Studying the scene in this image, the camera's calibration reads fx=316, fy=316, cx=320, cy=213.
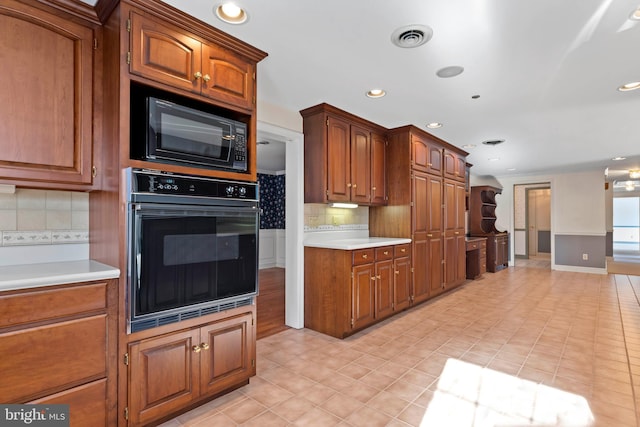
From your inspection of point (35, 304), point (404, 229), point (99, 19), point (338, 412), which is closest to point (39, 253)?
point (35, 304)

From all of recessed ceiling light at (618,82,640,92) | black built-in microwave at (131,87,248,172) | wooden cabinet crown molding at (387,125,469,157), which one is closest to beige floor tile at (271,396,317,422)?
black built-in microwave at (131,87,248,172)

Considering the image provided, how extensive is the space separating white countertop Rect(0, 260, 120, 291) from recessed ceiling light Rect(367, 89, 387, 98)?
8.03 ft

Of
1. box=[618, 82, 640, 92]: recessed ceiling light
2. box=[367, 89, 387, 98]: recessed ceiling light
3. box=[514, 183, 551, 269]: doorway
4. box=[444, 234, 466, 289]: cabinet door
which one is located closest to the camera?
box=[618, 82, 640, 92]: recessed ceiling light

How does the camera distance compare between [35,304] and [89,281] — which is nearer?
[35,304]

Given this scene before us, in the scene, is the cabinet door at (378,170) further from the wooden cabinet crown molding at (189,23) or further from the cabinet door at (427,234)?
the wooden cabinet crown molding at (189,23)

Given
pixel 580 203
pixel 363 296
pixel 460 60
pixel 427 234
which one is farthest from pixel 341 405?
pixel 580 203

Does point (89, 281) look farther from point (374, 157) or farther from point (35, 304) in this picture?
point (374, 157)

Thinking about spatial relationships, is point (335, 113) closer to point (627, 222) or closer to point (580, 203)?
point (580, 203)

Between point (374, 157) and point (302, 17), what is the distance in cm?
230

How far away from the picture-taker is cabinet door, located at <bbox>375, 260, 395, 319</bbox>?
3.42 metres

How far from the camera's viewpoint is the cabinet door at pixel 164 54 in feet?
5.46

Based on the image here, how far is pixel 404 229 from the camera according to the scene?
13.2 ft

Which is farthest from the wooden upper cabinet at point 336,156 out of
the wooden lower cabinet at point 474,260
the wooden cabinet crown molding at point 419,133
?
the wooden lower cabinet at point 474,260

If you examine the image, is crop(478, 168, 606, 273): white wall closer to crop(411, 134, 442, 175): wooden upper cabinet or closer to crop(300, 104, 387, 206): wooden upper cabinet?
crop(411, 134, 442, 175): wooden upper cabinet
